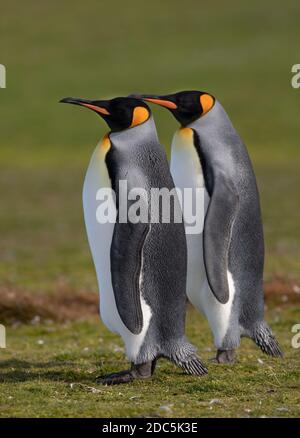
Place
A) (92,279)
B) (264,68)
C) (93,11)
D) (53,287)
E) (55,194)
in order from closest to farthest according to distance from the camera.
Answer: (53,287) < (92,279) < (55,194) < (264,68) < (93,11)

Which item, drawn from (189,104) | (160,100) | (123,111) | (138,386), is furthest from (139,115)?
(138,386)

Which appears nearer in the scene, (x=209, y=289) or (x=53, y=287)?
(x=209, y=289)

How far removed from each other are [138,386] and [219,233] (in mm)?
1270

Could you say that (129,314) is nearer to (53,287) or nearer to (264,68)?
(53,287)

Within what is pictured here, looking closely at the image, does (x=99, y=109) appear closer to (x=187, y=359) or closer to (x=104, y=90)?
(x=187, y=359)

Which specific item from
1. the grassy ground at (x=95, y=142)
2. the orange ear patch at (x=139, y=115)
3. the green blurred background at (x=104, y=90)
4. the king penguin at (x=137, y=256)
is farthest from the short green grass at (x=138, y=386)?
the green blurred background at (x=104, y=90)

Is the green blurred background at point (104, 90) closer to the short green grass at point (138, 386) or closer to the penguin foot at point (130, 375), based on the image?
the short green grass at point (138, 386)

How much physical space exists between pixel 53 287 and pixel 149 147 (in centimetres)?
505

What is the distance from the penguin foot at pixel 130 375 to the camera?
668cm

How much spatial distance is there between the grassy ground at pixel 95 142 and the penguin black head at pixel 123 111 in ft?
5.67

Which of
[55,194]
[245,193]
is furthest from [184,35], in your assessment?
[245,193]

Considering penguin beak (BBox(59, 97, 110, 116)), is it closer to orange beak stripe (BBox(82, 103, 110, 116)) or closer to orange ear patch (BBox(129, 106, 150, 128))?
orange beak stripe (BBox(82, 103, 110, 116))

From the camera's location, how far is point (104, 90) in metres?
38.4

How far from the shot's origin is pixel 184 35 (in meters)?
46.7
